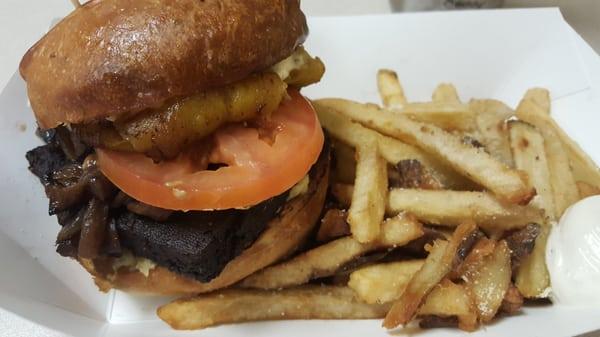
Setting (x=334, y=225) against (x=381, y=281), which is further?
(x=334, y=225)

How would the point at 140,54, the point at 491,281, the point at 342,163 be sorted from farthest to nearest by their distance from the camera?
the point at 342,163, the point at 491,281, the point at 140,54

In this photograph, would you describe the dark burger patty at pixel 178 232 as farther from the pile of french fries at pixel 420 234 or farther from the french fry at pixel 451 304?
the french fry at pixel 451 304

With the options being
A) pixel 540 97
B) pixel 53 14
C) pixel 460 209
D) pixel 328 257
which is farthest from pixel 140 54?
pixel 53 14

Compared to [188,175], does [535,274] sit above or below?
below

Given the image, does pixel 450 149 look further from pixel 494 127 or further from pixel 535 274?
pixel 535 274

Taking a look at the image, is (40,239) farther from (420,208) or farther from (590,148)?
(590,148)

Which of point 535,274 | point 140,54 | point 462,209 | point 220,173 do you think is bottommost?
point 535,274

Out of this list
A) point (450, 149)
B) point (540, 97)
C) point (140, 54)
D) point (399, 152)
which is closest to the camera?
point (140, 54)

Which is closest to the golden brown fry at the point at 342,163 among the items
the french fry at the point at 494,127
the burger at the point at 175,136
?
the burger at the point at 175,136
